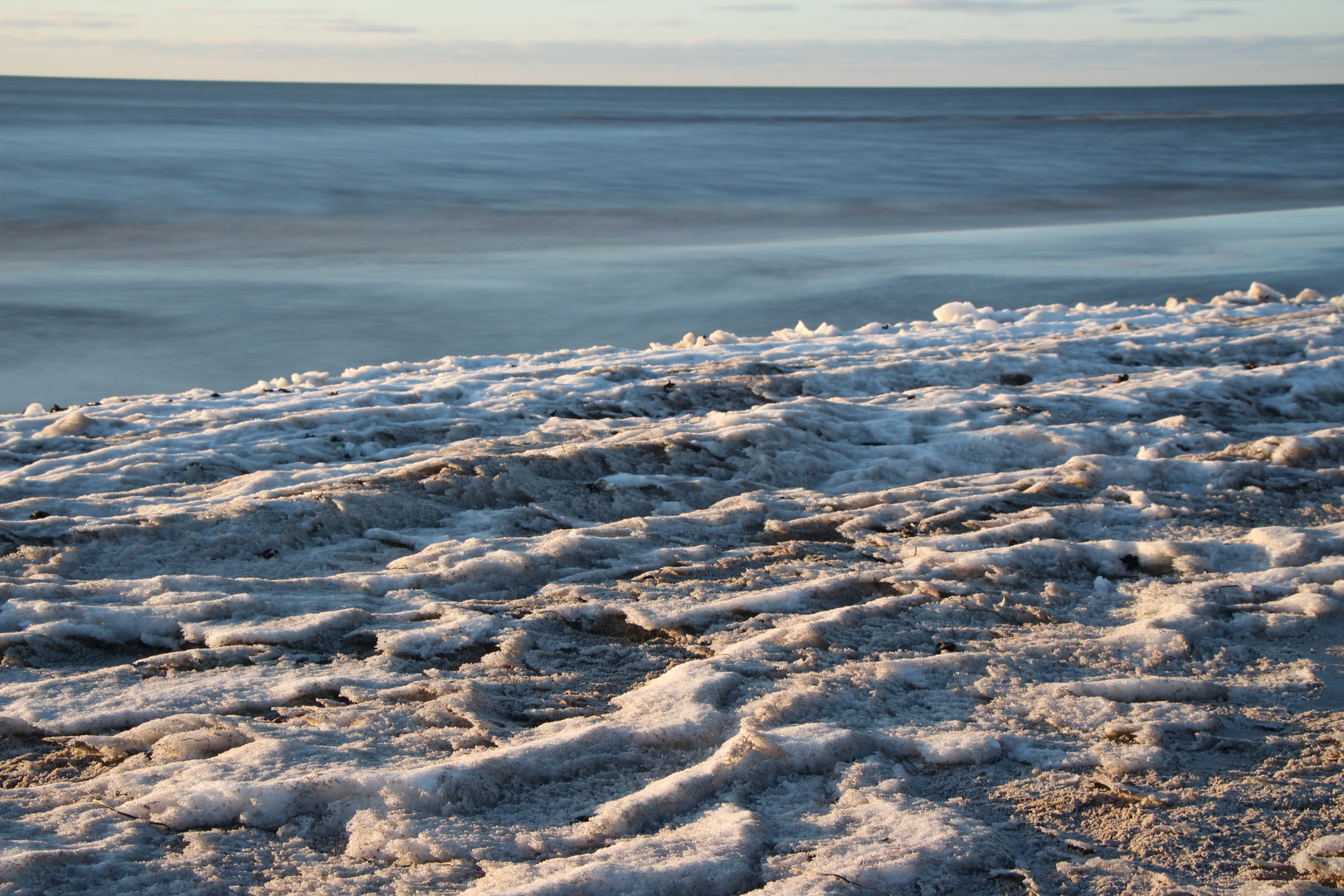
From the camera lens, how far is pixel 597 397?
515 centimetres

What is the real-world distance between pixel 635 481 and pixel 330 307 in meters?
8.11

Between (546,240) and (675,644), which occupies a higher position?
(546,240)

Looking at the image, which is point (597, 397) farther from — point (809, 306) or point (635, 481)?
point (809, 306)

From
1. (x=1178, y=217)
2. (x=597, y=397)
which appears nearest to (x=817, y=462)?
(x=597, y=397)

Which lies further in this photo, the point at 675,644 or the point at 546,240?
the point at 546,240

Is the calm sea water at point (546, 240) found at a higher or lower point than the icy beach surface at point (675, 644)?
higher

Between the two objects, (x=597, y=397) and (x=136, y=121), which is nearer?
(x=597, y=397)

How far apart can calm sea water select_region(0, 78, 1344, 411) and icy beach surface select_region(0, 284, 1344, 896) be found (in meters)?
4.98

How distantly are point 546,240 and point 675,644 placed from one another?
1421 centimetres

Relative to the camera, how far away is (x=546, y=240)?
16.3m

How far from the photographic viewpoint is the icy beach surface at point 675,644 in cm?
201

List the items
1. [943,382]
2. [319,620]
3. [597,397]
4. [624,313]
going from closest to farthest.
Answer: [319,620] → [597,397] → [943,382] → [624,313]

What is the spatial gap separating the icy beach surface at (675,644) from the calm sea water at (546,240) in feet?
16.3

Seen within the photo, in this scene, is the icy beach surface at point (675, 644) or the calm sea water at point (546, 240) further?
the calm sea water at point (546, 240)
